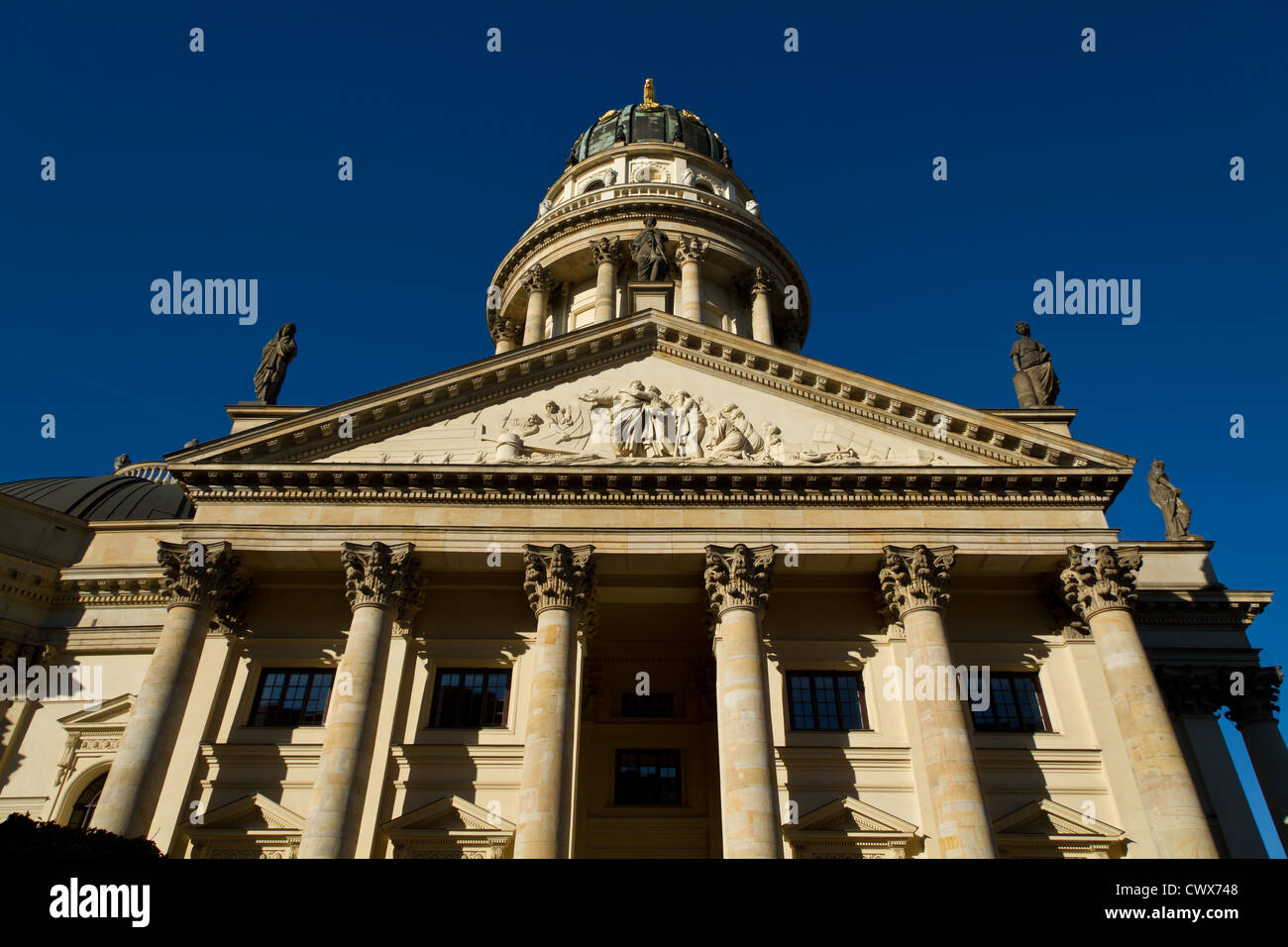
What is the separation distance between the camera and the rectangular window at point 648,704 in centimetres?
2542

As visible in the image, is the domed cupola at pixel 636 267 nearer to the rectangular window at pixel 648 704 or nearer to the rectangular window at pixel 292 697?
the rectangular window at pixel 648 704

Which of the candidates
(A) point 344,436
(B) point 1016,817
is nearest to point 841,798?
(B) point 1016,817

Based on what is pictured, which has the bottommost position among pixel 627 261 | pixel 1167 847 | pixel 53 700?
pixel 1167 847

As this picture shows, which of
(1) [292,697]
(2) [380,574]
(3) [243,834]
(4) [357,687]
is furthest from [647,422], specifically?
(3) [243,834]

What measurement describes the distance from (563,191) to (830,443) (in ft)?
108

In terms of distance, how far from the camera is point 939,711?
66.3 ft

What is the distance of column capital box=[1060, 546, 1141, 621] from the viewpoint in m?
22.0

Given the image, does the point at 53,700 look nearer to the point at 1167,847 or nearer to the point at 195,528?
the point at 195,528

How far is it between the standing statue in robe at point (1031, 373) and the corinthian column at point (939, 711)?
7.10 metres

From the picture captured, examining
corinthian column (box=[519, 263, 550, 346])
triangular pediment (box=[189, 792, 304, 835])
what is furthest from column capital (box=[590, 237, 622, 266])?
triangular pediment (box=[189, 792, 304, 835])

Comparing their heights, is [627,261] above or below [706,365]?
above

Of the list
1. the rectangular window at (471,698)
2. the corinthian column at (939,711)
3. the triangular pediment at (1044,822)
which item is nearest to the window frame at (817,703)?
the corinthian column at (939,711)

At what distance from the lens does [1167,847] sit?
18.7 meters
